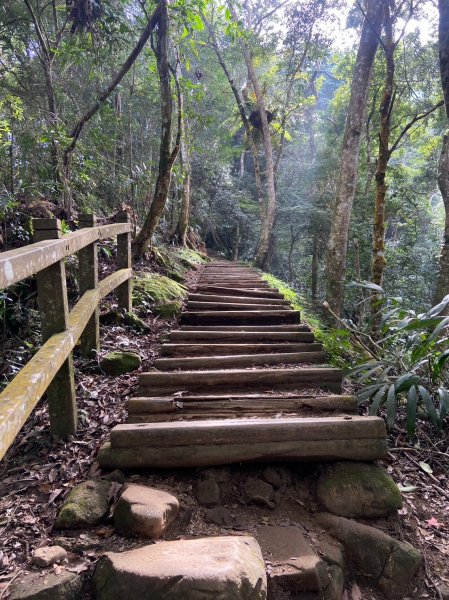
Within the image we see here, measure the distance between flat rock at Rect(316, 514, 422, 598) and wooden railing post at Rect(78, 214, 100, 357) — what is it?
2.55m

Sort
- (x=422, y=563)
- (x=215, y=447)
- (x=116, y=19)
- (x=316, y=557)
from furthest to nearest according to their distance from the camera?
(x=116, y=19) < (x=215, y=447) < (x=422, y=563) < (x=316, y=557)

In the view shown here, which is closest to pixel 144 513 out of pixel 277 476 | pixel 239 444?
pixel 239 444

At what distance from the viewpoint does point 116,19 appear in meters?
6.02

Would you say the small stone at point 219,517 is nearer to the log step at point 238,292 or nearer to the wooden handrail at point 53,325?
the wooden handrail at point 53,325

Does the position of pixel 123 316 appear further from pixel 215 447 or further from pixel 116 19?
pixel 116 19

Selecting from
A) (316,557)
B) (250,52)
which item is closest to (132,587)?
(316,557)

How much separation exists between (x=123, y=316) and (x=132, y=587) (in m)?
3.34

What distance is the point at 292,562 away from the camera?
174cm

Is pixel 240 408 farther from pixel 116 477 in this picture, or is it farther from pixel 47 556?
pixel 47 556

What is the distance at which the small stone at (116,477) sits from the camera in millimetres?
2217

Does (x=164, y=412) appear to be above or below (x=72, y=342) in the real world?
below

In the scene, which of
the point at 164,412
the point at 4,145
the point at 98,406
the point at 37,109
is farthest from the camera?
the point at 37,109

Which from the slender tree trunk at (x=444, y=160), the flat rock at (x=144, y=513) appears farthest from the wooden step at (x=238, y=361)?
the slender tree trunk at (x=444, y=160)

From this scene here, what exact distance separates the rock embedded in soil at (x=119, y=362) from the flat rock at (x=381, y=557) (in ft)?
7.59
